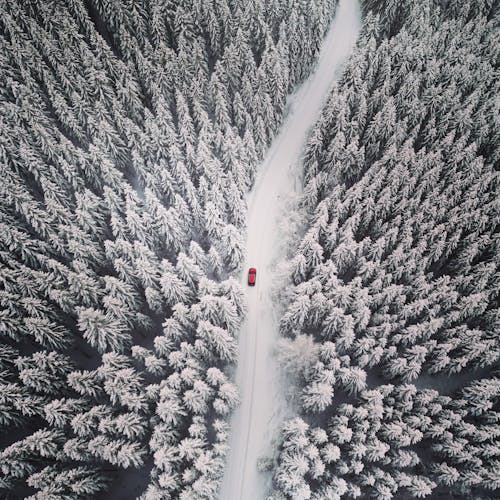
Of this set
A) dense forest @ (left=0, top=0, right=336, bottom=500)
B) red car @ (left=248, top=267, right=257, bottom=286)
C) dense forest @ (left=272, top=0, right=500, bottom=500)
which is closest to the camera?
dense forest @ (left=0, top=0, right=336, bottom=500)

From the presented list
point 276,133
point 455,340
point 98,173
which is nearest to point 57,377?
point 98,173

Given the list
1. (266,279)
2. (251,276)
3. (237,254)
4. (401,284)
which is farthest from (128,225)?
(401,284)

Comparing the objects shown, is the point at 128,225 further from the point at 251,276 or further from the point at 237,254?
the point at 251,276

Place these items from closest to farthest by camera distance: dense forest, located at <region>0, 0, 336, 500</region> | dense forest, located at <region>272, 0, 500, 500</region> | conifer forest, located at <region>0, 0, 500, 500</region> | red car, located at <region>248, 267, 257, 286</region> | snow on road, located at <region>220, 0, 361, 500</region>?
1. dense forest, located at <region>0, 0, 336, 500</region>
2. conifer forest, located at <region>0, 0, 500, 500</region>
3. dense forest, located at <region>272, 0, 500, 500</region>
4. snow on road, located at <region>220, 0, 361, 500</region>
5. red car, located at <region>248, 267, 257, 286</region>

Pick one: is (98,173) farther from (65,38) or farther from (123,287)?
(65,38)

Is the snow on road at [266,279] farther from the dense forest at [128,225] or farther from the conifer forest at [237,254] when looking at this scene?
the dense forest at [128,225]

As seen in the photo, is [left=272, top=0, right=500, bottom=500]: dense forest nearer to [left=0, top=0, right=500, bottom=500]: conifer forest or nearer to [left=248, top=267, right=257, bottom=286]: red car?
[left=0, top=0, right=500, bottom=500]: conifer forest

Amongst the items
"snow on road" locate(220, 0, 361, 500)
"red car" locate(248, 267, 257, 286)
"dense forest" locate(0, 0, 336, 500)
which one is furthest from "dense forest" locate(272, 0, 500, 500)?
"dense forest" locate(0, 0, 336, 500)

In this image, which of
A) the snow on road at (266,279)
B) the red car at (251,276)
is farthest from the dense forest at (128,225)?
the snow on road at (266,279)
